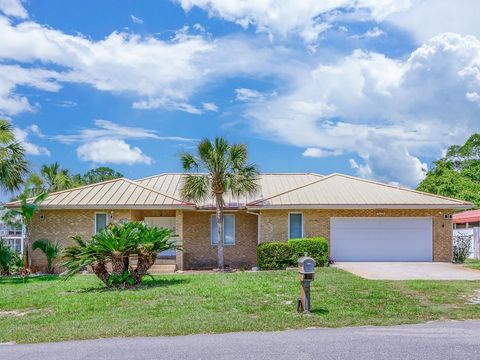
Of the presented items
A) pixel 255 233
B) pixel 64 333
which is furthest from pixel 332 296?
pixel 255 233

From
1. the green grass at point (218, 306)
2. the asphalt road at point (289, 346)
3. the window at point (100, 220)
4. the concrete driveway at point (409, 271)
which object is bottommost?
the concrete driveway at point (409, 271)

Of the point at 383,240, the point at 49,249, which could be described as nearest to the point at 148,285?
the point at 49,249

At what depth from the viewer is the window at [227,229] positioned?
86.6 ft

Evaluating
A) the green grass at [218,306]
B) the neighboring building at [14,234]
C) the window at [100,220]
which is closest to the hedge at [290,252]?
the green grass at [218,306]

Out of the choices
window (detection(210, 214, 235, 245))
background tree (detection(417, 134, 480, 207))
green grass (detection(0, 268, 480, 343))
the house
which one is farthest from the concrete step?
background tree (detection(417, 134, 480, 207))

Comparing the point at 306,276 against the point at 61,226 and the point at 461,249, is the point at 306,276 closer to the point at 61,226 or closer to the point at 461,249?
the point at 61,226

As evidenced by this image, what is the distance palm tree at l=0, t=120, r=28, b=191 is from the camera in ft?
72.3

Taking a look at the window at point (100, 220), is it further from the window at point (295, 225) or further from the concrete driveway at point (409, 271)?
the concrete driveway at point (409, 271)

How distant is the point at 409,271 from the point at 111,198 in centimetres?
1301

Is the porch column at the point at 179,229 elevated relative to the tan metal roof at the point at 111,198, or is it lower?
lower

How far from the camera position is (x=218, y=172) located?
77.6 ft

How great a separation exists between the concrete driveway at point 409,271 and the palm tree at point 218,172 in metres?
5.21

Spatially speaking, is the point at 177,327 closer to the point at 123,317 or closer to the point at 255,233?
the point at 123,317

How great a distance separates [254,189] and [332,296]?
11.3 m
